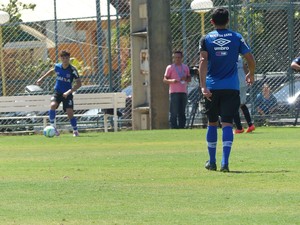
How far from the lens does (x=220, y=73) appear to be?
13828mm

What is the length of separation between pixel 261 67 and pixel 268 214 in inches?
807

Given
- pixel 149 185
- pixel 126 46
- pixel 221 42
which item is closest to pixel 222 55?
pixel 221 42

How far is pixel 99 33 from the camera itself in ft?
95.2

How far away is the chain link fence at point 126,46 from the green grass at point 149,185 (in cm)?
913

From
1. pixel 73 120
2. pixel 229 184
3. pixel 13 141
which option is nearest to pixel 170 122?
pixel 73 120

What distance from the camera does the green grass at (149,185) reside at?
8.89m

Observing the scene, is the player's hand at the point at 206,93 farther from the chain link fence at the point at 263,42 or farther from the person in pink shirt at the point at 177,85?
the chain link fence at the point at 263,42

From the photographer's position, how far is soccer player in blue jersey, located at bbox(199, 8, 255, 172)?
13664mm

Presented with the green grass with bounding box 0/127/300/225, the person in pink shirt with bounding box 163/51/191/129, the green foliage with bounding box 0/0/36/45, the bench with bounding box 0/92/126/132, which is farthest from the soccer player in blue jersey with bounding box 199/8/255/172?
the green foliage with bounding box 0/0/36/45

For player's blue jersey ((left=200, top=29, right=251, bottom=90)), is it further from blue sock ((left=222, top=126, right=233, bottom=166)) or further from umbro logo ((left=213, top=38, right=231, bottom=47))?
blue sock ((left=222, top=126, right=233, bottom=166))

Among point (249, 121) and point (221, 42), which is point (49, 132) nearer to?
point (249, 121)

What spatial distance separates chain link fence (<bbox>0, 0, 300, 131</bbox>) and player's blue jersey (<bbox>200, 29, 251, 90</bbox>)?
14046mm

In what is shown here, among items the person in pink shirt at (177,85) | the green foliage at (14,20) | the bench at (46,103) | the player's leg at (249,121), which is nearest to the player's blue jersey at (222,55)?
the player's leg at (249,121)

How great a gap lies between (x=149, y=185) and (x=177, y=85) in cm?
1516
